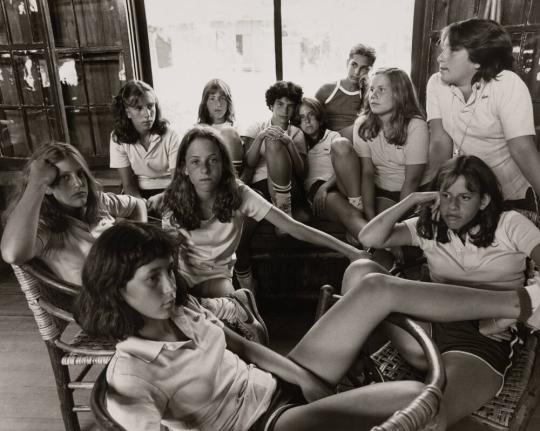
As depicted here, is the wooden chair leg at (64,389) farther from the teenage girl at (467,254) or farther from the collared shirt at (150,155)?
the collared shirt at (150,155)

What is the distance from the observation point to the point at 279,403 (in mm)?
1215

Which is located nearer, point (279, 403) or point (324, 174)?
point (279, 403)

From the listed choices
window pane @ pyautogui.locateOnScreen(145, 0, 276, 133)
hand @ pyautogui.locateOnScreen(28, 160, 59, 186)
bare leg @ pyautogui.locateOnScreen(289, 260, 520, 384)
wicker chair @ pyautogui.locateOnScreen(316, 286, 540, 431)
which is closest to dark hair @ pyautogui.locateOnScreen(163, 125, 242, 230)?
hand @ pyautogui.locateOnScreen(28, 160, 59, 186)

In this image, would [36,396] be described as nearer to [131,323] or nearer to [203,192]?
[203,192]

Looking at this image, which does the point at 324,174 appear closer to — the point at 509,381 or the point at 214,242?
the point at 214,242

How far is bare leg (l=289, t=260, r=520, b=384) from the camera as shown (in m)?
1.30

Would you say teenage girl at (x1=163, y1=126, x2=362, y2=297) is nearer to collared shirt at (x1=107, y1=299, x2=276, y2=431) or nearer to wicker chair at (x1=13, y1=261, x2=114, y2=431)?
wicker chair at (x1=13, y1=261, x2=114, y2=431)

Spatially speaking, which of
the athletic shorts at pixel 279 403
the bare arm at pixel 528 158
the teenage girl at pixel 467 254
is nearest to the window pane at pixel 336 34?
the bare arm at pixel 528 158

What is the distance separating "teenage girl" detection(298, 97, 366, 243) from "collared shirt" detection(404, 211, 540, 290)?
699mm

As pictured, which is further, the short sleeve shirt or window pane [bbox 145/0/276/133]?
window pane [bbox 145/0/276/133]

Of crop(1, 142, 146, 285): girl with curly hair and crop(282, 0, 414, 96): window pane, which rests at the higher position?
crop(282, 0, 414, 96): window pane

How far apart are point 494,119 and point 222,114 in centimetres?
163

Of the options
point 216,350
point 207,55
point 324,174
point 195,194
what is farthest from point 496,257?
point 207,55

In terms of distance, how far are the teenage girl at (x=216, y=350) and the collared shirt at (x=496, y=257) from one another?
0.87 ft
